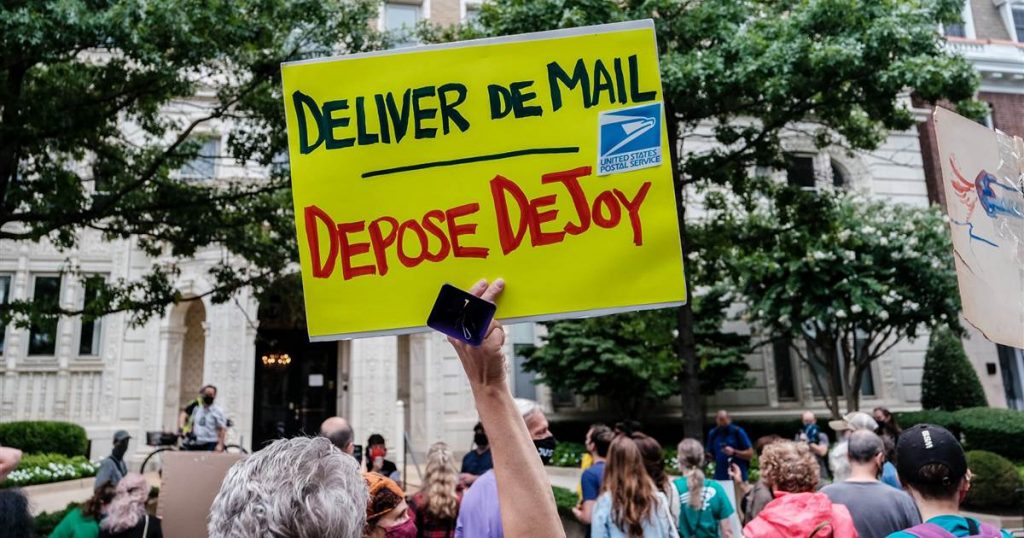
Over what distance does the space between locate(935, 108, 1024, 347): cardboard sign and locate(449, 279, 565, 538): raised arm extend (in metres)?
2.06

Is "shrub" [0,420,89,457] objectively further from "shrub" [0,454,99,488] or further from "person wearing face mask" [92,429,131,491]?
"person wearing face mask" [92,429,131,491]

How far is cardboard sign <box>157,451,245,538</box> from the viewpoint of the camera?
449 centimetres

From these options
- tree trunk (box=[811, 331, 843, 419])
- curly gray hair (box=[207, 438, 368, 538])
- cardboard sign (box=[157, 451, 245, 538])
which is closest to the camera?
curly gray hair (box=[207, 438, 368, 538])

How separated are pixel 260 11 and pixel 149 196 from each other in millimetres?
3392

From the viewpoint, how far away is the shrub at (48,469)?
1330 centimetres

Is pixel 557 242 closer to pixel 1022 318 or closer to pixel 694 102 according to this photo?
pixel 1022 318

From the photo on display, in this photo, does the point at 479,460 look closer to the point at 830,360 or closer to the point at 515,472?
the point at 515,472

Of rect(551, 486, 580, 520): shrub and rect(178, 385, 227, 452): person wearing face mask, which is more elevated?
rect(178, 385, 227, 452): person wearing face mask

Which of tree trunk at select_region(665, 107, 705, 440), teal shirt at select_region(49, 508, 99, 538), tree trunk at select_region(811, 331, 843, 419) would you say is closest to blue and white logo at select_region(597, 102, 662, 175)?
teal shirt at select_region(49, 508, 99, 538)

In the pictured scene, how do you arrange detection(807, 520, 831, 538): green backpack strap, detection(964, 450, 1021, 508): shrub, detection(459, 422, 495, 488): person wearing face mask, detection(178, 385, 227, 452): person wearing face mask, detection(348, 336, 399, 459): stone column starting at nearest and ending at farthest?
1. detection(807, 520, 831, 538): green backpack strap
2. detection(459, 422, 495, 488): person wearing face mask
3. detection(964, 450, 1021, 508): shrub
4. detection(178, 385, 227, 452): person wearing face mask
5. detection(348, 336, 399, 459): stone column

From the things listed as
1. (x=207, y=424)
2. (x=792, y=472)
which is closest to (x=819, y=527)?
(x=792, y=472)

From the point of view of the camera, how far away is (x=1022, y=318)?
10.1 ft

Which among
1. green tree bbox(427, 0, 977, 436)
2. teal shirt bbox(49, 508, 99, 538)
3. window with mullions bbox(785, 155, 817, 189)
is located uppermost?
window with mullions bbox(785, 155, 817, 189)

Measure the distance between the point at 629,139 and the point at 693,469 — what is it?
399cm
